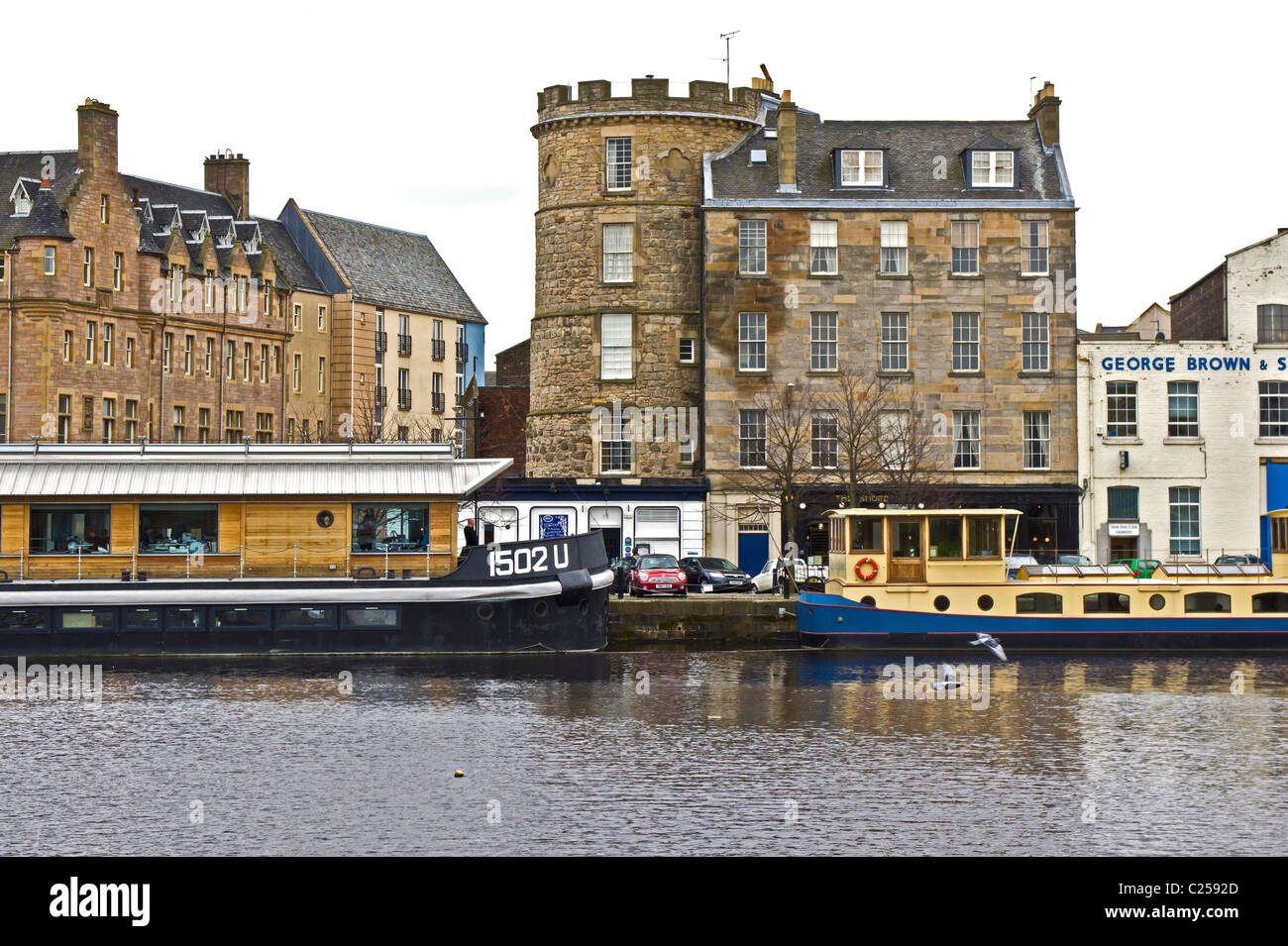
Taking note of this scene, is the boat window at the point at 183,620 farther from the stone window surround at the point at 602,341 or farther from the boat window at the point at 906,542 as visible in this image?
the stone window surround at the point at 602,341

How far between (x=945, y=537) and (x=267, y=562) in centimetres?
1782

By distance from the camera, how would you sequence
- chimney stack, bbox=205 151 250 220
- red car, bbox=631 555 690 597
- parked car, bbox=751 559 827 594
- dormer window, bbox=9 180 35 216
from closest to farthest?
red car, bbox=631 555 690 597
parked car, bbox=751 559 827 594
dormer window, bbox=9 180 35 216
chimney stack, bbox=205 151 250 220

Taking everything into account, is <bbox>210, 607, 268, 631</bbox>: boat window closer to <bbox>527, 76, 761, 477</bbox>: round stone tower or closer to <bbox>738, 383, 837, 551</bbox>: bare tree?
<bbox>738, 383, 837, 551</bbox>: bare tree

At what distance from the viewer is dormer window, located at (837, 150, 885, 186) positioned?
67.5 meters

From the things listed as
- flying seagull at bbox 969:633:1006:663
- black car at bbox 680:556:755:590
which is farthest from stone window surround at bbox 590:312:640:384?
flying seagull at bbox 969:633:1006:663

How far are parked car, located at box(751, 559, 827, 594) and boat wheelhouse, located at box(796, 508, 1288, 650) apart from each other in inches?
179

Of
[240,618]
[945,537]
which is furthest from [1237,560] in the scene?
[240,618]

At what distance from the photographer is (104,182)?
7544 cm

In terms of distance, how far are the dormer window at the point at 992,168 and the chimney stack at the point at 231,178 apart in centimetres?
3928

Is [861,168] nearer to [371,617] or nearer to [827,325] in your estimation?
[827,325]

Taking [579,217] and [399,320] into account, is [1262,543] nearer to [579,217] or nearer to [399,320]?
[579,217]

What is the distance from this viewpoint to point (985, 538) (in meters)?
48.0

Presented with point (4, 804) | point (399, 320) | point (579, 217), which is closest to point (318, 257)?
point (399, 320)
